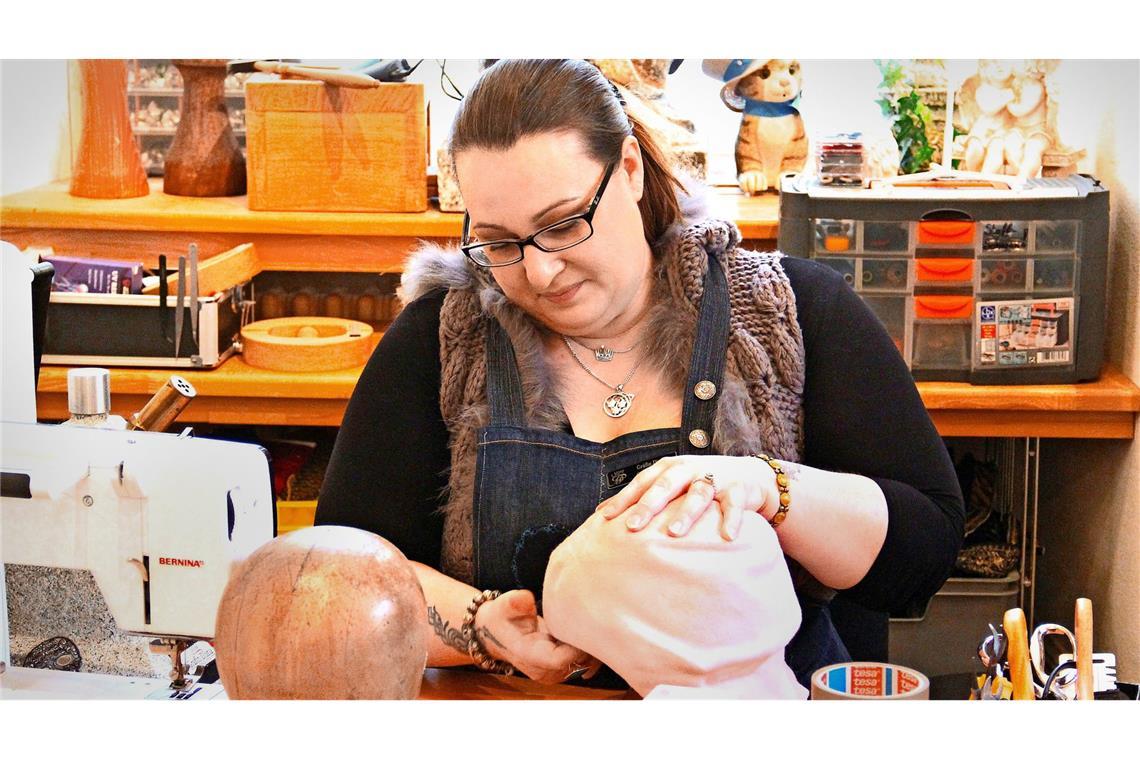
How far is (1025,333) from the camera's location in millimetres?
2408

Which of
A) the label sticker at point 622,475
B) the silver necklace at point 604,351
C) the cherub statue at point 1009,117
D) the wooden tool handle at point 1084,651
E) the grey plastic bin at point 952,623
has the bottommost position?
the grey plastic bin at point 952,623

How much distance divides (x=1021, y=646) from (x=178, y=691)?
957 millimetres

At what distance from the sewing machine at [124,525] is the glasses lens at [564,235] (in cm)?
44

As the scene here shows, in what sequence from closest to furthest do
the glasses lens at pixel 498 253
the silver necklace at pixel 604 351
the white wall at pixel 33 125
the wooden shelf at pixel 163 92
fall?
the glasses lens at pixel 498 253 → the silver necklace at pixel 604 351 → the white wall at pixel 33 125 → the wooden shelf at pixel 163 92

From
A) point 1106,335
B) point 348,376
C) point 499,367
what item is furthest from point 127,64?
point 1106,335

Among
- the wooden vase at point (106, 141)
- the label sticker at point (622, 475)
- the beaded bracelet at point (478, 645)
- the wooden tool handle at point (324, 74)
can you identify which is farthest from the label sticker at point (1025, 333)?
the wooden vase at point (106, 141)

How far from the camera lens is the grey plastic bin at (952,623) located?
2582 mm

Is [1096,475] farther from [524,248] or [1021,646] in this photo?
[524,248]

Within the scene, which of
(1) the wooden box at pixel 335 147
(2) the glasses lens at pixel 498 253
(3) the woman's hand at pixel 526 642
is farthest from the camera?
A: (1) the wooden box at pixel 335 147

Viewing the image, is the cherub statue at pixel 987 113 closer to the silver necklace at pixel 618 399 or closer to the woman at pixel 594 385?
the woman at pixel 594 385

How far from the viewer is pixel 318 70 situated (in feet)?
7.98

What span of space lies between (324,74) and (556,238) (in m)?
1.16

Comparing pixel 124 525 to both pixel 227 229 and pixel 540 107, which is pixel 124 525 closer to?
pixel 540 107

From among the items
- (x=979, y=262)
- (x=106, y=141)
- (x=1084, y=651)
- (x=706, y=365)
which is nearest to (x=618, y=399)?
(x=706, y=365)
